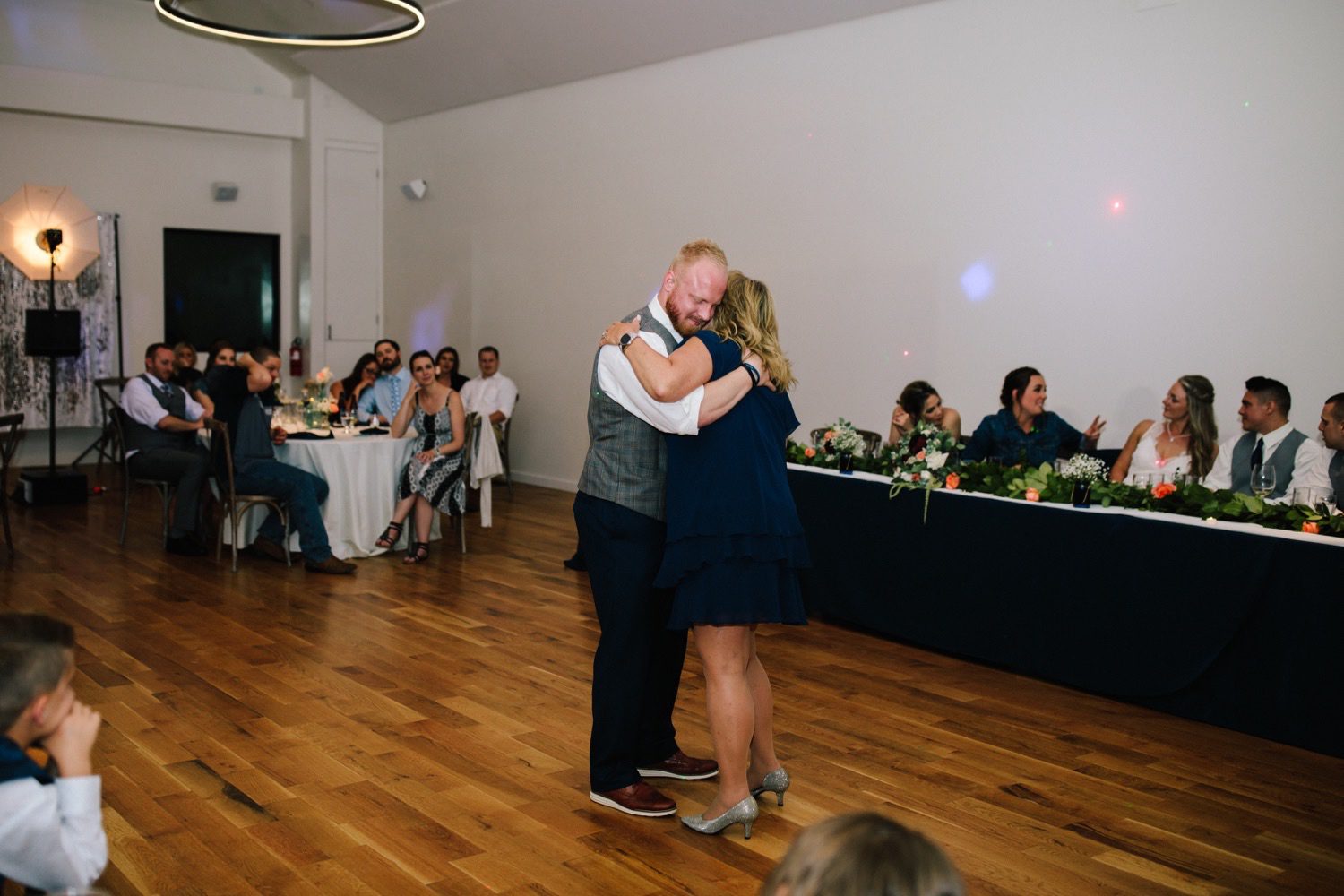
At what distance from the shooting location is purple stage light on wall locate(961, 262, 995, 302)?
7.74m

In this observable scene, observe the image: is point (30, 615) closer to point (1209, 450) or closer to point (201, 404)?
point (1209, 450)

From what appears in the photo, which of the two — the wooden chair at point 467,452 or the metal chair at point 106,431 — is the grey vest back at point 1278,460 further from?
the metal chair at point 106,431

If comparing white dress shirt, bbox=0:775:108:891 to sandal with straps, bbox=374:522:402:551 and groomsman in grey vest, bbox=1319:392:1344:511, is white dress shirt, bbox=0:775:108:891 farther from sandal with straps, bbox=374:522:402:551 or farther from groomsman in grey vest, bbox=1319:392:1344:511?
sandal with straps, bbox=374:522:402:551

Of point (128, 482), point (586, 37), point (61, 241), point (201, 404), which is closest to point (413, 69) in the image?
point (586, 37)

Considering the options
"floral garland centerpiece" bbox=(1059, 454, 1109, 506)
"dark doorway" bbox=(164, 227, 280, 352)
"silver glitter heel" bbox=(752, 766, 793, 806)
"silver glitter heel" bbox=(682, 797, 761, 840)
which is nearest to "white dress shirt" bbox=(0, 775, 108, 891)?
"silver glitter heel" bbox=(682, 797, 761, 840)

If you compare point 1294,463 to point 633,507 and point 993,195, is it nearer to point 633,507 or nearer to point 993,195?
point 993,195

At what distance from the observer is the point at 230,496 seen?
7.31m

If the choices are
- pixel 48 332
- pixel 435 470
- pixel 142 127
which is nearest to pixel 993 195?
pixel 435 470

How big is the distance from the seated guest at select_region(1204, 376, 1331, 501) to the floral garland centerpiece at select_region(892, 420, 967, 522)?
4.28 ft

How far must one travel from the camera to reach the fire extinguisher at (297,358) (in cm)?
1372

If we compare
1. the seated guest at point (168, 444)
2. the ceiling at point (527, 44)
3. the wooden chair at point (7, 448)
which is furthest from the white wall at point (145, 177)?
the wooden chair at point (7, 448)

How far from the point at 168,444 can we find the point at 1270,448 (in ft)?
22.2

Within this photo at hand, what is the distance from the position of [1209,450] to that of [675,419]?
13.3 feet

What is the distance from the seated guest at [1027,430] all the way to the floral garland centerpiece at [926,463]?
3.10 feet
